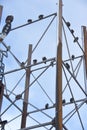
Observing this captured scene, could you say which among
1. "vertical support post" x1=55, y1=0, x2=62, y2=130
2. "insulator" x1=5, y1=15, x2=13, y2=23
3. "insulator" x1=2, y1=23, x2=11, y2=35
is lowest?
"vertical support post" x1=55, y1=0, x2=62, y2=130

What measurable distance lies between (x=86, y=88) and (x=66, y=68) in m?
2.67

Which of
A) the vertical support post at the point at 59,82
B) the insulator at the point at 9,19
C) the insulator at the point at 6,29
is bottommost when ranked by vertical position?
the vertical support post at the point at 59,82

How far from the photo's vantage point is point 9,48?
21.6 metres

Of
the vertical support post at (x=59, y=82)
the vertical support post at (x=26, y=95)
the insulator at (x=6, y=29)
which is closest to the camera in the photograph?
the vertical support post at (x=59, y=82)

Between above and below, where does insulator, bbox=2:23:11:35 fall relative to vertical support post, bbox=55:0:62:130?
above

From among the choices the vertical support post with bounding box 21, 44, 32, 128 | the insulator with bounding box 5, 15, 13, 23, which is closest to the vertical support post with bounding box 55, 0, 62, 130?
the insulator with bounding box 5, 15, 13, 23

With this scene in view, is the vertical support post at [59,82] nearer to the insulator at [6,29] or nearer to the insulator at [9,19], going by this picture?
the insulator at [9,19]

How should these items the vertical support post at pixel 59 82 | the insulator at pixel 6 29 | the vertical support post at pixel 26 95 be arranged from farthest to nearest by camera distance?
the vertical support post at pixel 26 95 < the insulator at pixel 6 29 < the vertical support post at pixel 59 82

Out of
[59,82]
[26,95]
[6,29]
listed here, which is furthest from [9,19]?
[59,82]

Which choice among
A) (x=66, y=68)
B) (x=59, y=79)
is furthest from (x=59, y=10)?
(x=59, y=79)

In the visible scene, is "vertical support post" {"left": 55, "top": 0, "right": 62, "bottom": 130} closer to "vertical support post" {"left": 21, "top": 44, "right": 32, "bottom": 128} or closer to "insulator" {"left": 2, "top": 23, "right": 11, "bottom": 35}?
"insulator" {"left": 2, "top": 23, "right": 11, "bottom": 35}

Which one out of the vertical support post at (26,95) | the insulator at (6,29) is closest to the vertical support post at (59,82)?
the insulator at (6,29)

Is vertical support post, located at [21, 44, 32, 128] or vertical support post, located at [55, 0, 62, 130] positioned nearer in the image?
vertical support post, located at [55, 0, 62, 130]

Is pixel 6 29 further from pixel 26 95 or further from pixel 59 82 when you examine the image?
pixel 59 82
